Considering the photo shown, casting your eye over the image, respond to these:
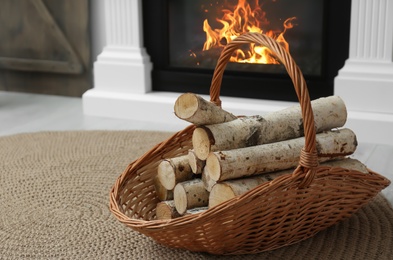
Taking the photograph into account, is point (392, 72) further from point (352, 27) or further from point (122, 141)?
point (122, 141)

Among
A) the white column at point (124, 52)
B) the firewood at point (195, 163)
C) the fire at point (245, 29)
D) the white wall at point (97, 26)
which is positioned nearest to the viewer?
the firewood at point (195, 163)

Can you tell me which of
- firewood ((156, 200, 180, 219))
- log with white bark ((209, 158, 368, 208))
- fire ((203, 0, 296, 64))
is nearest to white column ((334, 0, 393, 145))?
fire ((203, 0, 296, 64))

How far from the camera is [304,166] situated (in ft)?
5.37

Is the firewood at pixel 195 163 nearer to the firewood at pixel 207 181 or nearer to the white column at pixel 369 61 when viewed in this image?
the firewood at pixel 207 181

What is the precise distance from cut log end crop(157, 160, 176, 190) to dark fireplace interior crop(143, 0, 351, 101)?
127 centimetres

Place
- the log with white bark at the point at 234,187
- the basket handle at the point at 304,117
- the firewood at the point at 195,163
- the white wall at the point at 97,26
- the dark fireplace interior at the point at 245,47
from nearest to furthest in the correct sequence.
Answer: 1. the basket handle at the point at 304,117
2. the log with white bark at the point at 234,187
3. the firewood at the point at 195,163
4. the dark fireplace interior at the point at 245,47
5. the white wall at the point at 97,26

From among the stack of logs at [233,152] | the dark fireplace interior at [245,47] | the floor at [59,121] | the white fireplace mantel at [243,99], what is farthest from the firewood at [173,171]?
the dark fireplace interior at [245,47]

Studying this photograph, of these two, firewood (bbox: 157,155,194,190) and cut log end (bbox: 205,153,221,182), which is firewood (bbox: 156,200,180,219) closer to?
firewood (bbox: 157,155,194,190)

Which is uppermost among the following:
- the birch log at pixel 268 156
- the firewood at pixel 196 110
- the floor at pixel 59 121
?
the firewood at pixel 196 110

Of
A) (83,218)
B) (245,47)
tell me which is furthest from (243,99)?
(83,218)

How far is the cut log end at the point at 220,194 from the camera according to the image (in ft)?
5.68

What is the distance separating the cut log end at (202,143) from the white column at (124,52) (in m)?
1.51

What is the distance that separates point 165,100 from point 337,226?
4.70 ft

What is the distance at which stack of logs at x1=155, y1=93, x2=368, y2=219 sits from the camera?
175 cm
